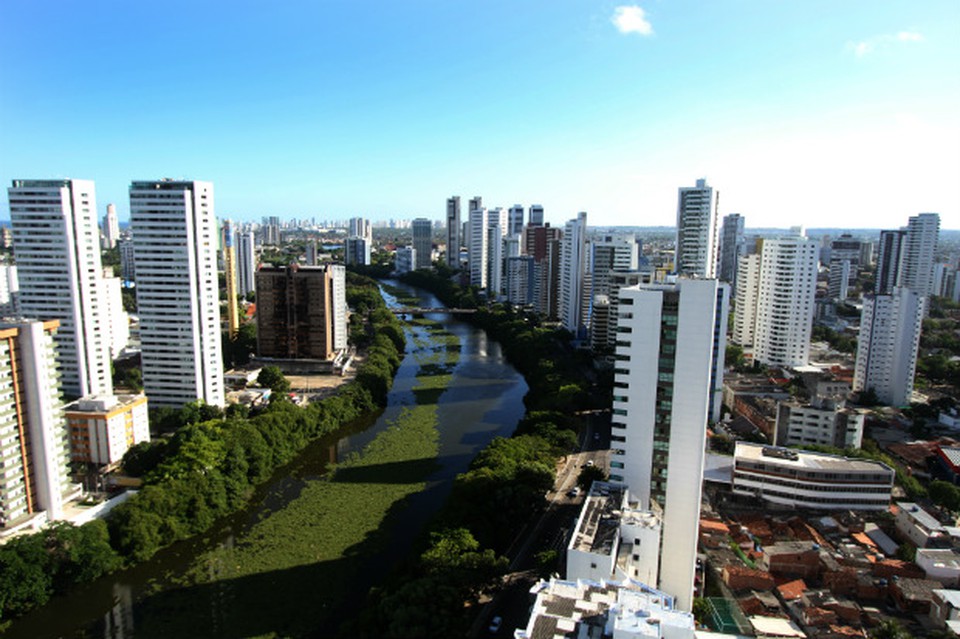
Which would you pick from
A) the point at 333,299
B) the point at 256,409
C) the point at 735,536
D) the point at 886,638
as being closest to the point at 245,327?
the point at 333,299

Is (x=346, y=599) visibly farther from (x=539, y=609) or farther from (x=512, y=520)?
(x=539, y=609)

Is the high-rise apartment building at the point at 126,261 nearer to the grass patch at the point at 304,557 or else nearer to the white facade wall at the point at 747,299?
the grass patch at the point at 304,557

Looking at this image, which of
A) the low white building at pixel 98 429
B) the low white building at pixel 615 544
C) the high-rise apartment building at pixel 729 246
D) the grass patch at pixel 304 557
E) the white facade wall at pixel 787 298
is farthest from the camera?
the high-rise apartment building at pixel 729 246

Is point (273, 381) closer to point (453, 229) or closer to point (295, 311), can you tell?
point (295, 311)

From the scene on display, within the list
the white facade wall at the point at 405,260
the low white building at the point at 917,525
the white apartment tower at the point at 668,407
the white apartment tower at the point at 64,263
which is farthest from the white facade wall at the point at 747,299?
the white facade wall at the point at 405,260

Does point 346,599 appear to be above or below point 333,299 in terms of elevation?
below

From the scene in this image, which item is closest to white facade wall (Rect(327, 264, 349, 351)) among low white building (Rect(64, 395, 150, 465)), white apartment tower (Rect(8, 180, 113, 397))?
white apartment tower (Rect(8, 180, 113, 397))
